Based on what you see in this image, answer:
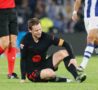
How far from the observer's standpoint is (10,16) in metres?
13.6

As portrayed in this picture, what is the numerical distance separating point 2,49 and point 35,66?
68.1 inches

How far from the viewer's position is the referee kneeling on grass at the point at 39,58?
12.1 meters

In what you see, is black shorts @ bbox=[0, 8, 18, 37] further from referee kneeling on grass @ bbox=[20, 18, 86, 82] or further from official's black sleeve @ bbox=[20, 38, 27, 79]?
official's black sleeve @ bbox=[20, 38, 27, 79]

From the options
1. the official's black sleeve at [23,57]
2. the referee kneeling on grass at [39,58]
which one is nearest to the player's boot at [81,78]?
the referee kneeling on grass at [39,58]

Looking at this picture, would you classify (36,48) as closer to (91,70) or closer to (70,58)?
(70,58)

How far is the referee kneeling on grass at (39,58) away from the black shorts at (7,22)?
1.38 meters

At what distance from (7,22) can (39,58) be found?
1.57 m

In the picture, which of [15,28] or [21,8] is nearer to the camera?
[15,28]

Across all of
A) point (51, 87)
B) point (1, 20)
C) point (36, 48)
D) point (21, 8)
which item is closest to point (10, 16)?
point (1, 20)

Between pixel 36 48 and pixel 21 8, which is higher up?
pixel 36 48

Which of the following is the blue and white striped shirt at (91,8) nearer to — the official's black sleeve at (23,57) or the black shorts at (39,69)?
the black shorts at (39,69)

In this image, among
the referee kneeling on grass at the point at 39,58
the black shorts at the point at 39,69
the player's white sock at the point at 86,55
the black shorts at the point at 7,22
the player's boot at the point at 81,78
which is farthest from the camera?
the black shorts at the point at 7,22

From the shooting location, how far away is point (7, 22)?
44.6ft

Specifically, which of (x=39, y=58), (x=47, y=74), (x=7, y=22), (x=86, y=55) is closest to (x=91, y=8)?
(x=86, y=55)
